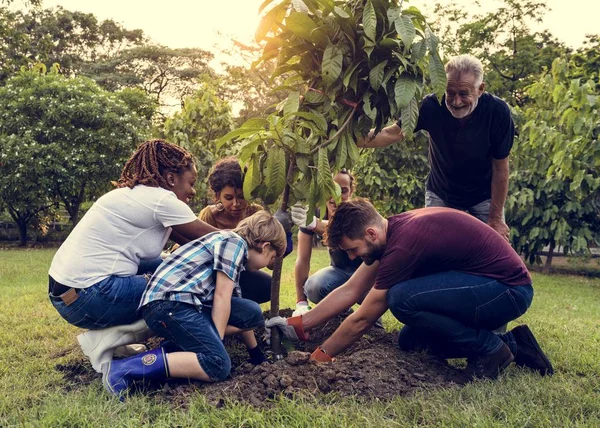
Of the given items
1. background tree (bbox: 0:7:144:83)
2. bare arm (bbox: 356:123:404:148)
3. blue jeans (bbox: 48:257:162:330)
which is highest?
background tree (bbox: 0:7:144:83)

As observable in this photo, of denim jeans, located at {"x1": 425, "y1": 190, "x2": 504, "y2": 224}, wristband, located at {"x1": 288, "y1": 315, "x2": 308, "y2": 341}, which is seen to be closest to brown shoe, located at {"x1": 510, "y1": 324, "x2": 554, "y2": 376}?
denim jeans, located at {"x1": 425, "y1": 190, "x2": 504, "y2": 224}

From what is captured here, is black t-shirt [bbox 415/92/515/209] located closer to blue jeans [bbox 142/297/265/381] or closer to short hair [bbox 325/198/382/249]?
short hair [bbox 325/198/382/249]

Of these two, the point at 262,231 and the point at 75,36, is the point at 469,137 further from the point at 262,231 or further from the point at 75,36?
the point at 75,36

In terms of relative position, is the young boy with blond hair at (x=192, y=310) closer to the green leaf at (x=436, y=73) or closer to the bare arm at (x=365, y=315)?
the bare arm at (x=365, y=315)

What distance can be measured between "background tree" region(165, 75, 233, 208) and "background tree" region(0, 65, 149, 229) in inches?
135

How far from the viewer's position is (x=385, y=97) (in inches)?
127

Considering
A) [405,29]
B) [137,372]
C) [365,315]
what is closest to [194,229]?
[137,372]

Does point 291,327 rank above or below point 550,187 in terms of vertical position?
below

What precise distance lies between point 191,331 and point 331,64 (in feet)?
5.49

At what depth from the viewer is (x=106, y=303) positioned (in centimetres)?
310

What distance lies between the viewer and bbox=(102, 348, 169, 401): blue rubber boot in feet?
9.63

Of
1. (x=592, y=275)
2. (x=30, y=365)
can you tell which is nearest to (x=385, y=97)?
(x=30, y=365)

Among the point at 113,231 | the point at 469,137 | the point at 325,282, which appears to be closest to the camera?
the point at 113,231

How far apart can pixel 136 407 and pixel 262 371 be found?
714 mm
